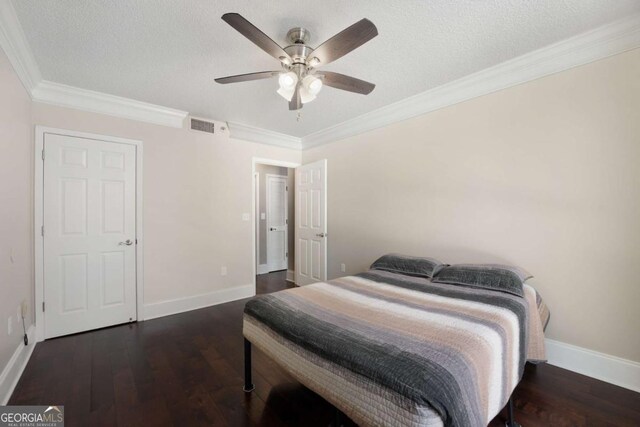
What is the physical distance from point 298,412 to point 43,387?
1.89 m

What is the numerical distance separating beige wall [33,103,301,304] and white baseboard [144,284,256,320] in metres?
0.06

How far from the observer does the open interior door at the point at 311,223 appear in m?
4.06

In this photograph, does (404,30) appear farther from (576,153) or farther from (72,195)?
(72,195)

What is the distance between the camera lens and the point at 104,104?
2.88 m

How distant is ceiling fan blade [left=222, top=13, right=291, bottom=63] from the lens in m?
1.32

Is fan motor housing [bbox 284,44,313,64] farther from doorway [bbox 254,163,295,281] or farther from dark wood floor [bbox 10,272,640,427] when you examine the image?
doorway [bbox 254,163,295,281]

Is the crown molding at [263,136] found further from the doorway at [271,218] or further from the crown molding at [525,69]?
the crown molding at [525,69]

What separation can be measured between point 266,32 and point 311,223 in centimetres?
281

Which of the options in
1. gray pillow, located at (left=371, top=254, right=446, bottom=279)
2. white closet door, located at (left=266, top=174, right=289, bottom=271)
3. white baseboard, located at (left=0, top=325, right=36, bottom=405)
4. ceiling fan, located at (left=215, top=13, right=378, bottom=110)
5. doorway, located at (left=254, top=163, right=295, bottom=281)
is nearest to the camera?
ceiling fan, located at (left=215, top=13, right=378, bottom=110)

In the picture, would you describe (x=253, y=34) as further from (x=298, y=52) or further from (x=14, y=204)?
(x=14, y=204)

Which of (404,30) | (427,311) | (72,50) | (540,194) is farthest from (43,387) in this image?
(540,194)

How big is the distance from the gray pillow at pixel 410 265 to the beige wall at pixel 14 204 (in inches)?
120

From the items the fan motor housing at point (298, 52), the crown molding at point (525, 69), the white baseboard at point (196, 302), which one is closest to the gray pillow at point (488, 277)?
the crown molding at point (525, 69)

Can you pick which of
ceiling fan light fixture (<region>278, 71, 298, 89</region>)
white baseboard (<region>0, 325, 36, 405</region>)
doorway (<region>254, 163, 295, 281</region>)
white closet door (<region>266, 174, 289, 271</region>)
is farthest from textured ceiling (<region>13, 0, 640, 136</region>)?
white closet door (<region>266, 174, 289, 271</region>)
